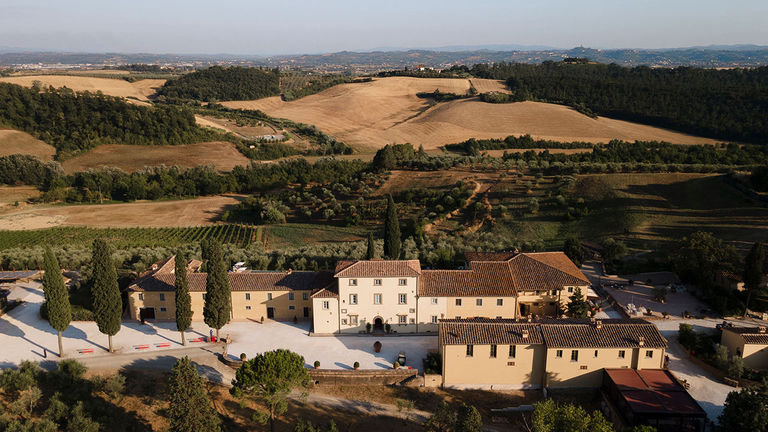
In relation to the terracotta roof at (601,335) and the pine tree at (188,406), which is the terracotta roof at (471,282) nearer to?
the terracotta roof at (601,335)

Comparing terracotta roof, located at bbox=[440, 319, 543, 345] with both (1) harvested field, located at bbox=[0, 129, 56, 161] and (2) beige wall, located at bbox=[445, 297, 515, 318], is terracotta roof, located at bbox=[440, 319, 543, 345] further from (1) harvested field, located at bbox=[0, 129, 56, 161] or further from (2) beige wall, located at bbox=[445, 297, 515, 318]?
(1) harvested field, located at bbox=[0, 129, 56, 161]

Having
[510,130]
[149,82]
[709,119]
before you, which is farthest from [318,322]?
[149,82]

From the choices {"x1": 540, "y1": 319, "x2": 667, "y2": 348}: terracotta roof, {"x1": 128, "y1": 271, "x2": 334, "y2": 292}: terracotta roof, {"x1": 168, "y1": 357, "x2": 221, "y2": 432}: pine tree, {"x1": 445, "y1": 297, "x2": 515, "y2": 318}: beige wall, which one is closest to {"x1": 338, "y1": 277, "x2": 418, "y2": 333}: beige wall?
{"x1": 128, "y1": 271, "x2": 334, "y2": 292}: terracotta roof

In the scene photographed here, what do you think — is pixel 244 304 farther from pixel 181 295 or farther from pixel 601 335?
pixel 601 335

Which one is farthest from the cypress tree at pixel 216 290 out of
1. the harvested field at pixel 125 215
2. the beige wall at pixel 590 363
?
the harvested field at pixel 125 215

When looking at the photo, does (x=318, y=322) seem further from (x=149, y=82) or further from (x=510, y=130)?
(x=149, y=82)

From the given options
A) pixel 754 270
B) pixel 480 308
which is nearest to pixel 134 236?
pixel 480 308

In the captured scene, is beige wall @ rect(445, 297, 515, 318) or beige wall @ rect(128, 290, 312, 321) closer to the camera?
beige wall @ rect(445, 297, 515, 318)
